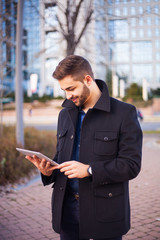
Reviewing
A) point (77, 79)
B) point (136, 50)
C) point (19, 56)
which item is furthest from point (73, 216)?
point (136, 50)

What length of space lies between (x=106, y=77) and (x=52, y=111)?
15.9 m

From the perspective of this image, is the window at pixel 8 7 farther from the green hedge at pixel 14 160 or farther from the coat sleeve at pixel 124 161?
the coat sleeve at pixel 124 161

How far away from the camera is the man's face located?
194 cm

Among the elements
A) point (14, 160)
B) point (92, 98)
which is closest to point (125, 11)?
point (14, 160)

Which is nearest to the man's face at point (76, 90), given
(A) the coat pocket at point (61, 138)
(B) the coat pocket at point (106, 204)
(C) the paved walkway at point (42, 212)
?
(A) the coat pocket at point (61, 138)

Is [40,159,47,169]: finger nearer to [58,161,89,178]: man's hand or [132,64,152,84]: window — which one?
[58,161,89,178]: man's hand

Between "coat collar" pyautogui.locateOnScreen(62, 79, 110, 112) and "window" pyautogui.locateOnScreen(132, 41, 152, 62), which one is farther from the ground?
"window" pyautogui.locateOnScreen(132, 41, 152, 62)

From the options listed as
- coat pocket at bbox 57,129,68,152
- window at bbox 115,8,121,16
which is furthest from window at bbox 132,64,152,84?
coat pocket at bbox 57,129,68,152

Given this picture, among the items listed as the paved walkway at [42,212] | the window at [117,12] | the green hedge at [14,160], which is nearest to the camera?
the paved walkway at [42,212]

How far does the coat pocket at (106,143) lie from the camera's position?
1863mm

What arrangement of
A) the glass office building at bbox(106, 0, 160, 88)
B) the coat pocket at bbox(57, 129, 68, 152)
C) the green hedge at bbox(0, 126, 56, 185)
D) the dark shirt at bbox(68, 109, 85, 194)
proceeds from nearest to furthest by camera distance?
the dark shirt at bbox(68, 109, 85, 194) < the coat pocket at bbox(57, 129, 68, 152) < the green hedge at bbox(0, 126, 56, 185) < the glass office building at bbox(106, 0, 160, 88)

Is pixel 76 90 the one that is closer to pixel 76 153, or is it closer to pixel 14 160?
pixel 76 153

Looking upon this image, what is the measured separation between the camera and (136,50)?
6569 centimetres

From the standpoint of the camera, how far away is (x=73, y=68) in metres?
1.90
